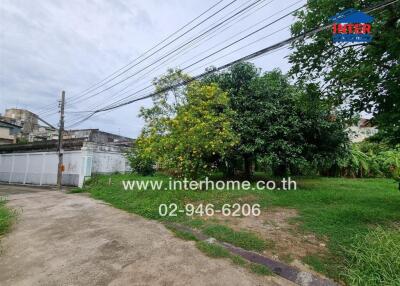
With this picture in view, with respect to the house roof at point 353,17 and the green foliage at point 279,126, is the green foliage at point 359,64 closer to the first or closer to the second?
the house roof at point 353,17

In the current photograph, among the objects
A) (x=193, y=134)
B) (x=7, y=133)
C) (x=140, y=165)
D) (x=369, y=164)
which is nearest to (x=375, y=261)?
(x=193, y=134)

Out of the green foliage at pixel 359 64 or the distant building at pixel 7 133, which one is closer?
the green foliage at pixel 359 64

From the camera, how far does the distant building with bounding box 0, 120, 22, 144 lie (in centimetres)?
3014

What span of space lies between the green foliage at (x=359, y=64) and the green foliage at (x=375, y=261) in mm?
2558

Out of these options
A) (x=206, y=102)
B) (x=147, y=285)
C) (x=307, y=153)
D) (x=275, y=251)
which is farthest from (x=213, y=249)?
(x=307, y=153)

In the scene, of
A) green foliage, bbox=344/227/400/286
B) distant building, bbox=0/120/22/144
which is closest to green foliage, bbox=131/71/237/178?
green foliage, bbox=344/227/400/286

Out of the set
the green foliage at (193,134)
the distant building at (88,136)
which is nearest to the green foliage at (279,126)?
the green foliage at (193,134)

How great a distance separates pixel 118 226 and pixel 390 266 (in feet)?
19.5

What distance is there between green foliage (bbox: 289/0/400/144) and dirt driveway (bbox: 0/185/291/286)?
4.79 metres

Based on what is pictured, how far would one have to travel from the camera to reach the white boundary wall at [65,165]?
54.5 feet

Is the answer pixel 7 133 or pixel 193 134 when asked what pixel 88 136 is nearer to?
pixel 7 133

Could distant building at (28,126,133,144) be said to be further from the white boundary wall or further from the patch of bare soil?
the patch of bare soil

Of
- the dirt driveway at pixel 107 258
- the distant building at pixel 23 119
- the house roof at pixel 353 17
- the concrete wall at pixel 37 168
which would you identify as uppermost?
the distant building at pixel 23 119

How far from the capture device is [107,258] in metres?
4.91
